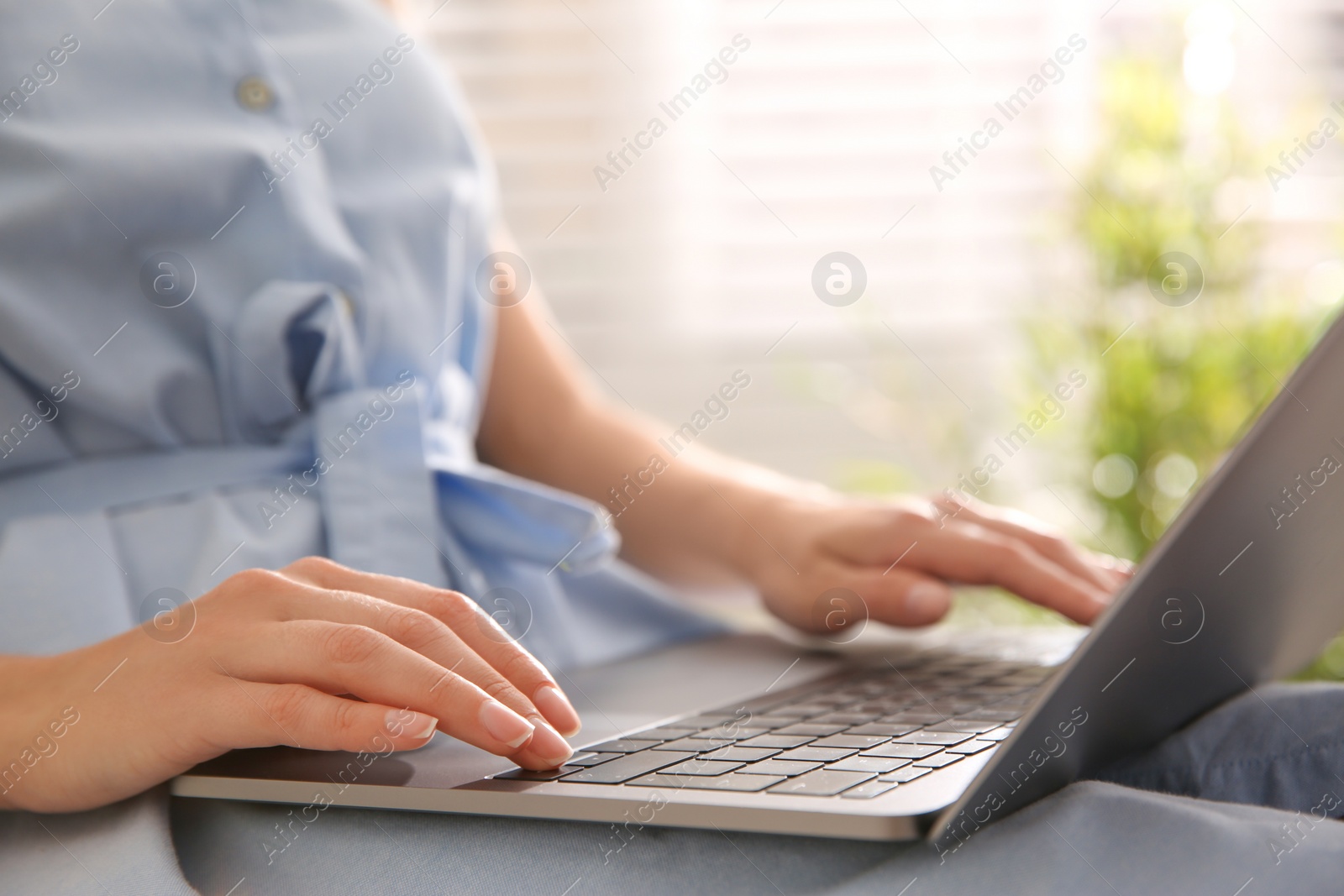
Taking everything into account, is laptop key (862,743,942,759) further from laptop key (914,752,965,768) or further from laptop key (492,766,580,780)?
laptop key (492,766,580,780)

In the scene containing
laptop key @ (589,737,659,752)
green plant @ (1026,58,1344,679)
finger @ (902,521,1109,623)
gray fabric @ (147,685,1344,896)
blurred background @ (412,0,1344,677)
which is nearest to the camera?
gray fabric @ (147,685,1344,896)

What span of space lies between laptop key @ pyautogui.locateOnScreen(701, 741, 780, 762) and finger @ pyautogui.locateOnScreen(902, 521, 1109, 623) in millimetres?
315

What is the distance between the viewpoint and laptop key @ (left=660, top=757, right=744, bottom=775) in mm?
393

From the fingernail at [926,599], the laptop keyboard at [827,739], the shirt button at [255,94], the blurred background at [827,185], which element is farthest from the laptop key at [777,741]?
the blurred background at [827,185]

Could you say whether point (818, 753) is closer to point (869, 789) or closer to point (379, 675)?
point (869, 789)

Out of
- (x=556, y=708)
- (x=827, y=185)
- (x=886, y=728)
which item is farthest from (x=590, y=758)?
(x=827, y=185)

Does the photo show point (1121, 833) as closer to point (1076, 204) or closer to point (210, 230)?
point (210, 230)

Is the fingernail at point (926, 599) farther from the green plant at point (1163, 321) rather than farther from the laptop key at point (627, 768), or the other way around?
the green plant at point (1163, 321)

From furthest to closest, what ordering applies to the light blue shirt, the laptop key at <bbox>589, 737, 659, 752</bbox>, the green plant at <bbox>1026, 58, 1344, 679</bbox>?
the green plant at <bbox>1026, 58, 1344, 679</bbox>, the light blue shirt, the laptop key at <bbox>589, 737, 659, 752</bbox>

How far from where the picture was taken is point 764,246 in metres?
2.03

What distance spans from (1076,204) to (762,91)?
0.60 metres

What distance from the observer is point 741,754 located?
1.37ft

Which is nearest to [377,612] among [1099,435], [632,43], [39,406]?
[39,406]

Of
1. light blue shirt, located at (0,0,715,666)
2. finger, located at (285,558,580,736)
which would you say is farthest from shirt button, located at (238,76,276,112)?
finger, located at (285,558,580,736)
